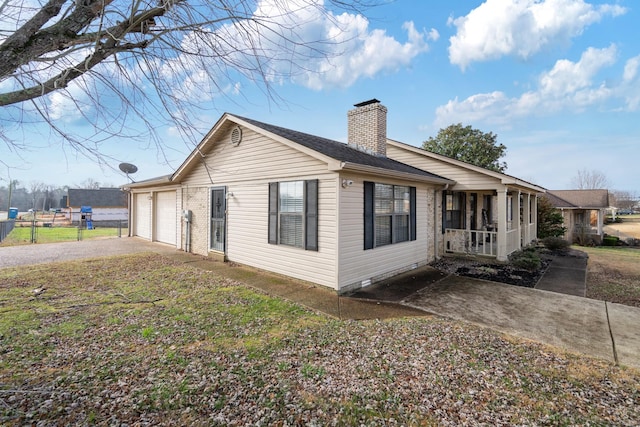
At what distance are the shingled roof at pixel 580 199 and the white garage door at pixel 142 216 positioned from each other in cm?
2735

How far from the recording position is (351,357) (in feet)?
11.1

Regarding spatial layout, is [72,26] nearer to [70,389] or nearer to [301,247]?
[70,389]

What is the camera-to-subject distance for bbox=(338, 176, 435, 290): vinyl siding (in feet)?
19.7

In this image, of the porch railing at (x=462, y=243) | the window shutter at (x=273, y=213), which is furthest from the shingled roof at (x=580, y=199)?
the window shutter at (x=273, y=213)

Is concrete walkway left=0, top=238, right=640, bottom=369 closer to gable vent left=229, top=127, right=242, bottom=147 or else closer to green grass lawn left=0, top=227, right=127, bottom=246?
gable vent left=229, top=127, right=242, bottom=147

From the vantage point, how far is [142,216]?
14711 mm

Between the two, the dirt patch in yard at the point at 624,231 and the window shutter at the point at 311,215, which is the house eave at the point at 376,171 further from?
the dirt patch in yard at the point at 624,231

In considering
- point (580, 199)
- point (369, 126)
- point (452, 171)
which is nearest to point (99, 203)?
point (369, 126)

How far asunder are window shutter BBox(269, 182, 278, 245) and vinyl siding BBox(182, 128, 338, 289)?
0.16 meters

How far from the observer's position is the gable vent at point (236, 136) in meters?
8.22

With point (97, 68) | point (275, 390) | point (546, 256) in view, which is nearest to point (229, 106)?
point (97, 68)

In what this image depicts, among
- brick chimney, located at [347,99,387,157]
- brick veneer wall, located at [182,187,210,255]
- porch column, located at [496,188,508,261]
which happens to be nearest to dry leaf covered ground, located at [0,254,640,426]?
brick veneer wall, located at [182,187,210,255]

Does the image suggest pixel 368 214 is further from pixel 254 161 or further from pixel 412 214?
pixel 254 161

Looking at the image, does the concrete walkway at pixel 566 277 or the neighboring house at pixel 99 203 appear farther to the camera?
the neighboring house at pixel 99 203
